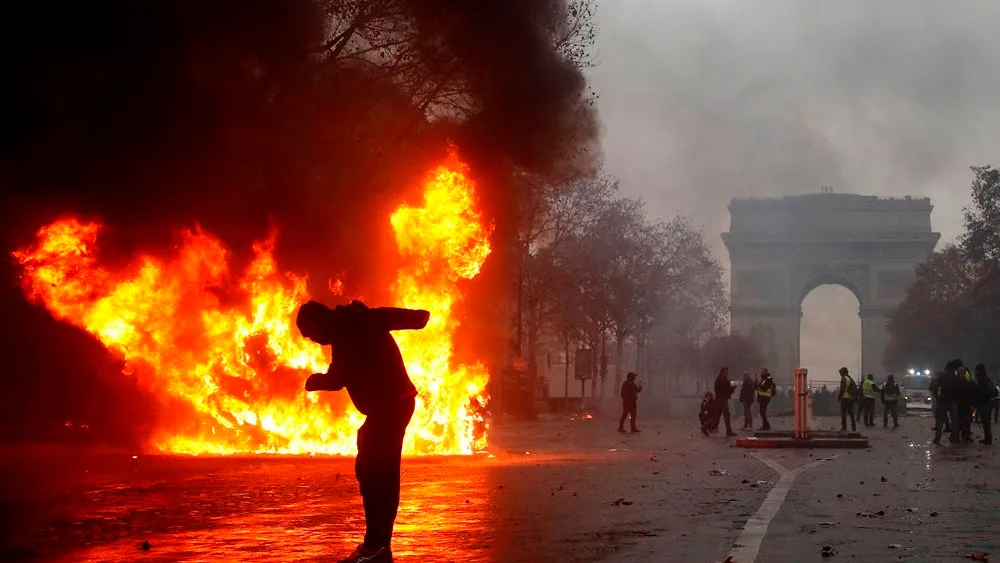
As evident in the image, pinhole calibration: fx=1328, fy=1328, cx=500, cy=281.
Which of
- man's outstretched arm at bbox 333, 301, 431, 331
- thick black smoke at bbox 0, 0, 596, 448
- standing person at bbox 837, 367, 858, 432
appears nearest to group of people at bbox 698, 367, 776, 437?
standing person at bbox 837, 367, 858, 432

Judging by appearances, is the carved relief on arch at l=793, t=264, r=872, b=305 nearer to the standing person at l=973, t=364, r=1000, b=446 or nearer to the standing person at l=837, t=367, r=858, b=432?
the standing person at l=837, t=367, r=858, b=432

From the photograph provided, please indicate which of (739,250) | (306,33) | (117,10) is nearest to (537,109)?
(306,33)

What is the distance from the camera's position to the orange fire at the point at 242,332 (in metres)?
19.5

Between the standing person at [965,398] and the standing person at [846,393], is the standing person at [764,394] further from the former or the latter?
the standing person at [965,398]

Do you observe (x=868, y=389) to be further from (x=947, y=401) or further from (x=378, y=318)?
(x=378, y=318)

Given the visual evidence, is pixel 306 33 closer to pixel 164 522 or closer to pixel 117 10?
pixel 117 10

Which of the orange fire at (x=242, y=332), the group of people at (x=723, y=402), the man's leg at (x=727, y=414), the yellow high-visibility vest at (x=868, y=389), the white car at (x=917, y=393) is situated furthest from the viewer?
the white car at (x=917, y=393)

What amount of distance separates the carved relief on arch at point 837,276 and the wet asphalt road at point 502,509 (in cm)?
7237

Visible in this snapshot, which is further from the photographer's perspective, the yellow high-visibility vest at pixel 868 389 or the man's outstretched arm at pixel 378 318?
the yellow high-visibility vest at pixel 868 389

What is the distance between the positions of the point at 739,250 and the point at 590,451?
69460mm

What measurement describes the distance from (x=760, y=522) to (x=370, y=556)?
4.10 metres

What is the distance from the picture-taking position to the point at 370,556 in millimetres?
8336

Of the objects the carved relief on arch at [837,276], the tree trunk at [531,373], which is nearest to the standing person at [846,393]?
the tree trunk at [531,373]

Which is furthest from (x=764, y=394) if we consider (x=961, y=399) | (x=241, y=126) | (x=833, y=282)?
(x=833, y=282)
